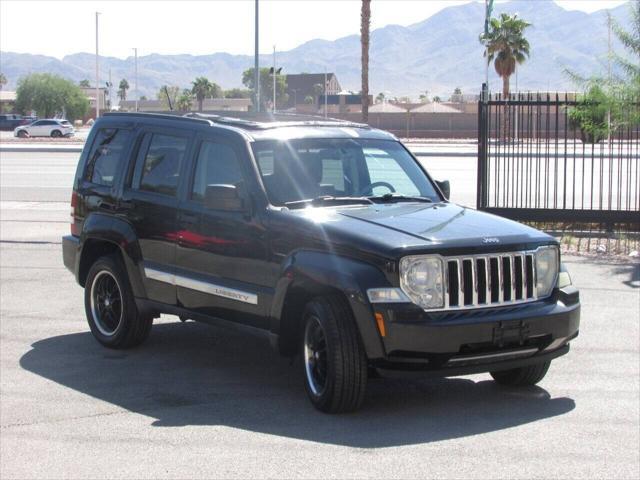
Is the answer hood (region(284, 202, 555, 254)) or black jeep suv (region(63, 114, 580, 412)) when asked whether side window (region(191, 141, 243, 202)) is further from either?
hood (region(284, 202, 555, 254))

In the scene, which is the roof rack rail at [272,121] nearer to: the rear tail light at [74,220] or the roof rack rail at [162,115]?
the roof rack rail at [162,115]

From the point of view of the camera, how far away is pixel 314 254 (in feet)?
22.7

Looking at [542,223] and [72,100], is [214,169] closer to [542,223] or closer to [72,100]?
[542,223]

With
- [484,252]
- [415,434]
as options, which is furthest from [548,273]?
[415,434]

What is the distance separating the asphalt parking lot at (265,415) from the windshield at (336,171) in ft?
4.66

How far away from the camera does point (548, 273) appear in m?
7.11

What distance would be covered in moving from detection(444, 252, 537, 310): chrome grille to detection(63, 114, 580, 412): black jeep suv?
10 mm

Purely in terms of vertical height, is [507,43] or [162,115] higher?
[507,43]

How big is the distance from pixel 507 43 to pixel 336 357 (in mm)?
68814

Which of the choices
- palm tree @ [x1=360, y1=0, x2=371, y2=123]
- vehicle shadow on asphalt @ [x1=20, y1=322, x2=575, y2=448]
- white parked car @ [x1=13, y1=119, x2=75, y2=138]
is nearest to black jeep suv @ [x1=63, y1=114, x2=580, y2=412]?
vehicle shadow on asphalt @ [x1=20, y1=322, x2=575, y2=448]

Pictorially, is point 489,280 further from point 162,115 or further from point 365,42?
point 365,42

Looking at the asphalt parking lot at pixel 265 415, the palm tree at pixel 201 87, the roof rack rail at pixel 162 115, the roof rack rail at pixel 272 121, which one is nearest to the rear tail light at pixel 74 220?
the roof rack rail at pixel 162 115

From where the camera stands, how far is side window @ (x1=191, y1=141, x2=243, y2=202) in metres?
7.86

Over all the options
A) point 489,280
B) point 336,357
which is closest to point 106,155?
point 336,357
